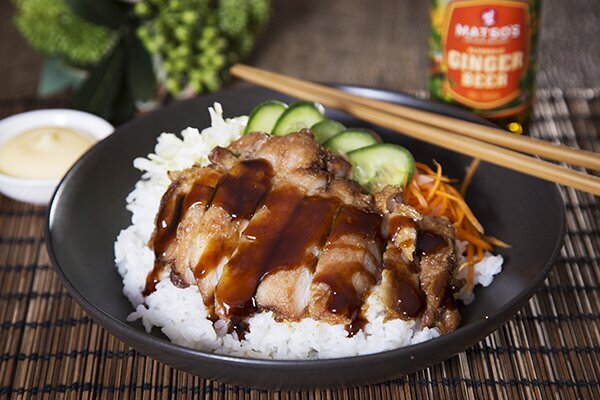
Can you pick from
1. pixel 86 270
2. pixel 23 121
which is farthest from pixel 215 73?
pixel 86 270

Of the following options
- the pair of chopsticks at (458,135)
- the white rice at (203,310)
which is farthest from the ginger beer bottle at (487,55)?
the white rice at (203,310)

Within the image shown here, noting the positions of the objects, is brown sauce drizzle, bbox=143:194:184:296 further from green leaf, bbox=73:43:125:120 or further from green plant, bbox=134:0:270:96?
green plant, bbox=134:0:270:96

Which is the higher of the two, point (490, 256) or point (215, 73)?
Answer: point (490, 256)

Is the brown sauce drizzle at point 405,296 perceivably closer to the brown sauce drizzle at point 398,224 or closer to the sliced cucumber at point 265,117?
the brown sauce drizzle at point 398,224

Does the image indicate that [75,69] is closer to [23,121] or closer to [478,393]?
[23,121]

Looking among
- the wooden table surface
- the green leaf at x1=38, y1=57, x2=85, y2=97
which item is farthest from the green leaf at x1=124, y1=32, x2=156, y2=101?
the wooden table surface

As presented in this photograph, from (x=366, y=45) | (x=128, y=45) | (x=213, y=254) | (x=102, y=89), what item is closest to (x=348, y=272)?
(x=213, y=254)
